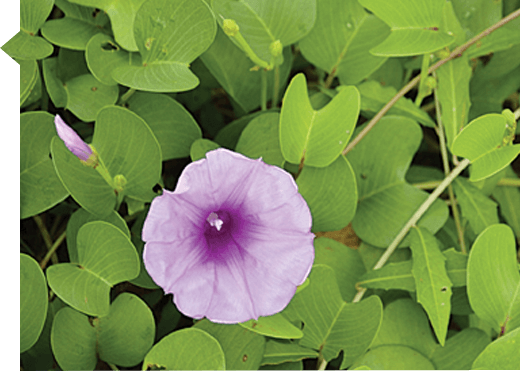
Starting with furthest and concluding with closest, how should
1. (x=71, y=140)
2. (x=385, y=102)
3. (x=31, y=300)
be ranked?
(x=385, y=102) < (x=31, y=300) < (x=71, y=140)

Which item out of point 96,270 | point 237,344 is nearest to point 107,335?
point 96,270

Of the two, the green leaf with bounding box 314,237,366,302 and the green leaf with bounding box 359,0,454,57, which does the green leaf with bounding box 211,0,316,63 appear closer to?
the green leaf with bounding box 359,0,454,57

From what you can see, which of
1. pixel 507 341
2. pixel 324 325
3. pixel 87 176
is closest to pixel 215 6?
pixel 87 176

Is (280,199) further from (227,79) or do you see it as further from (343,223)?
(227,79)

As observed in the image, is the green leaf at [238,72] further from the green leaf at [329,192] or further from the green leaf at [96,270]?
the green leaf at [96,270]

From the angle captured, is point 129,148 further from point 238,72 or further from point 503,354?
point 503,354

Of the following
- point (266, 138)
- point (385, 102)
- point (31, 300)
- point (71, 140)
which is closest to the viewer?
point (71, 140)

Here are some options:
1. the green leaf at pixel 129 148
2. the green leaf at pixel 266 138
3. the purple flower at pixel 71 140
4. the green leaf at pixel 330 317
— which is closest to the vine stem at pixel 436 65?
the green leaf at pixel 266 138
